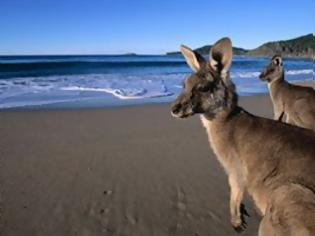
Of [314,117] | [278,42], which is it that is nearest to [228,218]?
[314,117]

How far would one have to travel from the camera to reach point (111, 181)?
20.9 ft

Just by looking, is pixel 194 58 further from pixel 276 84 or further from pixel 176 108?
pixel 276 84

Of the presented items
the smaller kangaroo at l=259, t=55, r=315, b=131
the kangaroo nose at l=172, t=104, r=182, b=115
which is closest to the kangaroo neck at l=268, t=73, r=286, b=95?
the smaller kangaroo at l=259, t=55, r=315, b=131

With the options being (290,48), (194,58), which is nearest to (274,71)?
(194,58)

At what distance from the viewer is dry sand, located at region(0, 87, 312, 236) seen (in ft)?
16.6

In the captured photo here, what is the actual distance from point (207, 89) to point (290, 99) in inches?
177

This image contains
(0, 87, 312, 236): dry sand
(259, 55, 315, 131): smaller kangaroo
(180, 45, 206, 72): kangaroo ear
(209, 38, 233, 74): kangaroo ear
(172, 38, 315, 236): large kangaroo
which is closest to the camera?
(172, 38, 315, 236): large kangaroo

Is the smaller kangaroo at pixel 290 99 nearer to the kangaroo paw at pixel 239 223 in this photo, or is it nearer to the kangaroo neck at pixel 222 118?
the kangaroo paw at pixel 239 223

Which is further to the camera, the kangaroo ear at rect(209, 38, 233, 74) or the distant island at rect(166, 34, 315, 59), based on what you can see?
the distant island at rect(166, 34, 315, 59)

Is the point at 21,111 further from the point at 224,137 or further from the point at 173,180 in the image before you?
the point at 224,137

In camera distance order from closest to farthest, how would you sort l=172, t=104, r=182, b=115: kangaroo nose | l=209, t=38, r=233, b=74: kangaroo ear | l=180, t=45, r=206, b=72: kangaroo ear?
l=209, t=38, r=233, b=74: kangaroo ear
l=172, t=104, r=182, b=115: kangaroo nose
l=180, t=45, r=206, b=72: kangaroo ear

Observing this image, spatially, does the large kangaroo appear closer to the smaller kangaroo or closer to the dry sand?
the dry sand

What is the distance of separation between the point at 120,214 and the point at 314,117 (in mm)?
3997

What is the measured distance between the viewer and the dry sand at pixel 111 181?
5066 millimetres
